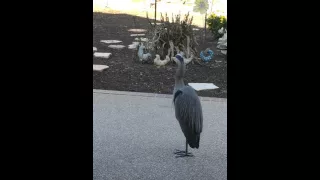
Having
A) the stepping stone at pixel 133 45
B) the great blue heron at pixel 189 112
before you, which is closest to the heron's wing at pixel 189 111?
the great blue heron at pixel 189 112

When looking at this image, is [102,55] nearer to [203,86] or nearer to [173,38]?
[173,38]

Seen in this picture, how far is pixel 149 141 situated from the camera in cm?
452

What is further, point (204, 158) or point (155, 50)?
point (155, 50)

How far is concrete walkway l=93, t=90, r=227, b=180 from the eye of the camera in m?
3.75

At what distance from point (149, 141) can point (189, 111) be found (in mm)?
785

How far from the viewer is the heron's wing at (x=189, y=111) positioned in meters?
3.88

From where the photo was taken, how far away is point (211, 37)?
9781 mm

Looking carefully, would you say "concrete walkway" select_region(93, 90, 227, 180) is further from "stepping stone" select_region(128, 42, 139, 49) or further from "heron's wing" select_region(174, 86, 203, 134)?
"stepping stone" select_region(128, 42, 139, 49)

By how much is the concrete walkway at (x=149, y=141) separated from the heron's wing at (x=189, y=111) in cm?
32

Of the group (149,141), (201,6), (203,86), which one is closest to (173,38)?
(203,86)
